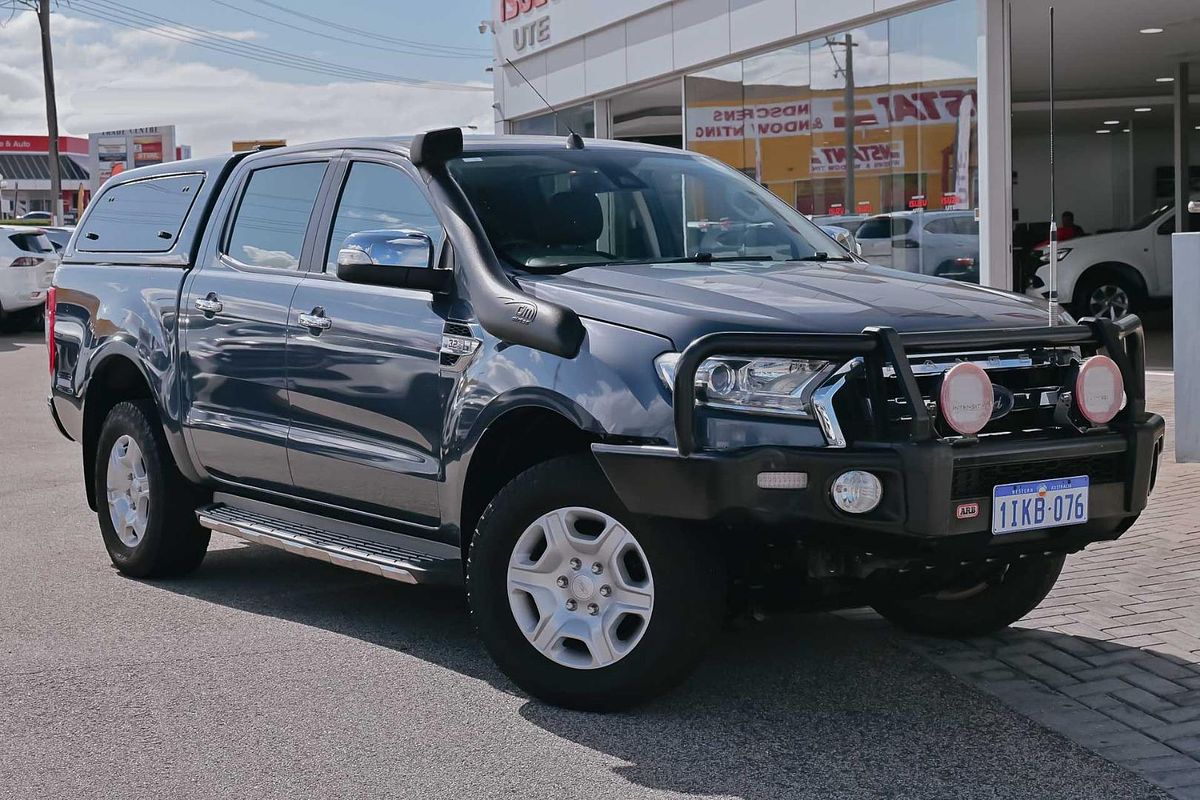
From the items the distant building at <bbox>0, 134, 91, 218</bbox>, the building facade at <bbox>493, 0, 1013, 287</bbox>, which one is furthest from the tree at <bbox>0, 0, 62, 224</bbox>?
the distant building at <bbox>0, 134, 91, 218</bbox>

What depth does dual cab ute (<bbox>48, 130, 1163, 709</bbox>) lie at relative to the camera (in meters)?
4.21

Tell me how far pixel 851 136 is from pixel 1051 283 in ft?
39.3

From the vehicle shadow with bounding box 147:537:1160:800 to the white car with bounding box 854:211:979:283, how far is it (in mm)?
9212

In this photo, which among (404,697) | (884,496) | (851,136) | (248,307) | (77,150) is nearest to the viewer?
(884,496)

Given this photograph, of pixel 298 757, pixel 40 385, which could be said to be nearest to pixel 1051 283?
pixel 298 757

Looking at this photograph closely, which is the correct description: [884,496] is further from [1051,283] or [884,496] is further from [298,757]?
[298,757]

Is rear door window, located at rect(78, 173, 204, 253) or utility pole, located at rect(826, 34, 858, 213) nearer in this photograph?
rear door window, located at rect(78, 173, 204, 253)

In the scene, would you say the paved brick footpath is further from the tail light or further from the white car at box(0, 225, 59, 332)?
the white car at box(0, 225, 59, 332)

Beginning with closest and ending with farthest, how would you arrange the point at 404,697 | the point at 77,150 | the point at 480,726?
the point at 480,726, the point at 404,697, the point at 77,150

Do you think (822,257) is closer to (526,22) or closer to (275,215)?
(275,215)

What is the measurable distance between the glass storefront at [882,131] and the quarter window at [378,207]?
9.94 m

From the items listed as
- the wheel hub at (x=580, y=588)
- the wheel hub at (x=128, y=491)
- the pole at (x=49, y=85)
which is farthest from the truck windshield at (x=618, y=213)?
the pole at (x=49, y=85)

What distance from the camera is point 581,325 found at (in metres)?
4.61

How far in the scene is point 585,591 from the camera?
4.58m
